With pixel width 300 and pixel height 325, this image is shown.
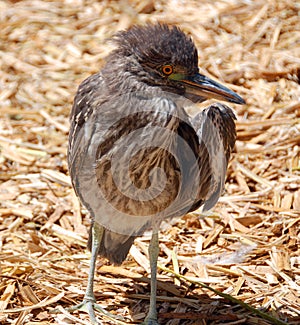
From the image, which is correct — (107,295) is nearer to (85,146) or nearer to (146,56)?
(85,146)

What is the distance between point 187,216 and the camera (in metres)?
5.46

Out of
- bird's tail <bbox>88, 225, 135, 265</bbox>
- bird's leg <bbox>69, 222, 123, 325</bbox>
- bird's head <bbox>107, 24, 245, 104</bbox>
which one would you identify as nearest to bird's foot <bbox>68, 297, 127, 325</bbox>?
bird's leg <bbox>69, 222, 123, 325</bbox>

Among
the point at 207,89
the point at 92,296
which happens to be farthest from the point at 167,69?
the point at 92,296

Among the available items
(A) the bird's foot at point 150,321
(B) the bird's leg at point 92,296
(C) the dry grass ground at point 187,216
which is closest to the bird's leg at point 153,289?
(A) the bird's foot at point 150,321

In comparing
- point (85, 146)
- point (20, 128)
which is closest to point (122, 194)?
point (85, 146)

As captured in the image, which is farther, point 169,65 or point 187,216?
point 187,216

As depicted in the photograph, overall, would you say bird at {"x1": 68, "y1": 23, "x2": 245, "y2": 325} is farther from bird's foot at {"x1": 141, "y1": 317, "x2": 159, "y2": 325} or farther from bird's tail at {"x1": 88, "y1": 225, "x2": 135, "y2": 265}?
bird's tail at {"x1": 88, "y1": 225, "x2": 135, "y2": 265}

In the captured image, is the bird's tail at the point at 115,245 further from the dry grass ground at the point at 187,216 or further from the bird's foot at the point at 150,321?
the bird's foot at the point at 150,321

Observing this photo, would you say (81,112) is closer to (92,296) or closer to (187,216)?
(92,296)

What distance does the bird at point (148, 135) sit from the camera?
404cm

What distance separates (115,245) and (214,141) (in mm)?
1061

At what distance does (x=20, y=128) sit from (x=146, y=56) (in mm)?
2698

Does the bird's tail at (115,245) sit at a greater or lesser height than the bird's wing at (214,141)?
lesser

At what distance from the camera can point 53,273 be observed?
4840mm
